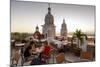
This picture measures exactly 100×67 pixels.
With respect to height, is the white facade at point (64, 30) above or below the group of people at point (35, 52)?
above

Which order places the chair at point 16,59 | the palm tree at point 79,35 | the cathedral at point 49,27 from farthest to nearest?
the palm tree at point 79,35, the cathedral at point 49,27, the chair at point 16,59

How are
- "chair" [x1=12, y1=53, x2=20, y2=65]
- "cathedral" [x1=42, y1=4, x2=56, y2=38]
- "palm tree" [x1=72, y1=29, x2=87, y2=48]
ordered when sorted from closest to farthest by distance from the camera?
1. "chair" [x1=12, y1=53, x2=20, y2=65]
2. "cathedral" [x1=42, y1=4, x2=56, y2=38]
3. "palm tree" [x1=72, y1=29, x2=87, y2=48]

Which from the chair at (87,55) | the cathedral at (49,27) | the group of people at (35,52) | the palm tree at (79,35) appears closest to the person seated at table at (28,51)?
the group of people at (35,52)

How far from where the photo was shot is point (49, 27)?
7.64 ft

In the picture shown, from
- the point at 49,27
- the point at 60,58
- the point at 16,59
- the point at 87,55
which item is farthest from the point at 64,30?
the point at 16,59

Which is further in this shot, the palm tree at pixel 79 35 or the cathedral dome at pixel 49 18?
the palm tree at pixel 79 35

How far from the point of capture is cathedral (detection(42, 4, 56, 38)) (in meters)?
2.31

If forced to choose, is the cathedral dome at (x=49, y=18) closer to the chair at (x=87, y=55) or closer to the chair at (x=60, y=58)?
the chair at (x=60, y=58)

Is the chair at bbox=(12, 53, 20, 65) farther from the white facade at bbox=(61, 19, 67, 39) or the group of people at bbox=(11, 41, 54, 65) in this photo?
the white facade at bbox=(61, 19, 67, 39)

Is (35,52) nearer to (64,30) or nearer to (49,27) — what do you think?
(49,27)

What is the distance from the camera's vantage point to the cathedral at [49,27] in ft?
7.59

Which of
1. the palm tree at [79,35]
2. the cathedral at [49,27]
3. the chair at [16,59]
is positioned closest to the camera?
the chair at [16,59]

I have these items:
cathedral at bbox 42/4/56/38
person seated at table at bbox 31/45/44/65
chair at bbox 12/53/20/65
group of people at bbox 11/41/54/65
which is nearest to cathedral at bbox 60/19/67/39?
cathedral at bbox 42/4/56/38
